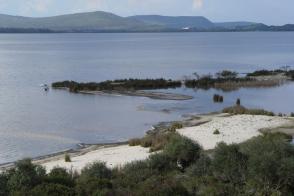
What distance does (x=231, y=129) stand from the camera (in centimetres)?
3622

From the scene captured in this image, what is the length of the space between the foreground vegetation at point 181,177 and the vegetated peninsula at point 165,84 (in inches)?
1508

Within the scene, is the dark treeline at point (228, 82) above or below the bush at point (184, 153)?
below

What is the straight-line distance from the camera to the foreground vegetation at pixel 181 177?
56.1 ft

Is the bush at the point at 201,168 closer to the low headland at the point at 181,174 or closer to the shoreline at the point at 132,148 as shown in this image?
the low headland at the point at 181,174

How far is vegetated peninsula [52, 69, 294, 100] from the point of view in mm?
63844

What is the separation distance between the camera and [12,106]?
5622 centimetres

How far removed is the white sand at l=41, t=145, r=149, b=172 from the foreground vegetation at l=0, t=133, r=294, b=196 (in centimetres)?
489

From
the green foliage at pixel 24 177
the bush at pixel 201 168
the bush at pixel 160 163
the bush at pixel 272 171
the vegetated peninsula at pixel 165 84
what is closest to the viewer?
the green foliage at pixel 24 177

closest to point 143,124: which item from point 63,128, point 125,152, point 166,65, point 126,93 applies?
point 63,128

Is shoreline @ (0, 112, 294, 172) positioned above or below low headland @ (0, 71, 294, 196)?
below

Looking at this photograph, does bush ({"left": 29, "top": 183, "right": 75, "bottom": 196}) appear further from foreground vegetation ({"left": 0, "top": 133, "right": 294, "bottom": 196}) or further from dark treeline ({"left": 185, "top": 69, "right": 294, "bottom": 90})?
dark treeline ({"left": 185, "top": 69, "right": 294, "bottom": 90})

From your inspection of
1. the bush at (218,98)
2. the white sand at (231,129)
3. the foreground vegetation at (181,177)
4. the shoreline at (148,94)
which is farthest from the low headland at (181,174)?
the shoreline at (148,94)

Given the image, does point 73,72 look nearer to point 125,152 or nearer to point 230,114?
point 230,114

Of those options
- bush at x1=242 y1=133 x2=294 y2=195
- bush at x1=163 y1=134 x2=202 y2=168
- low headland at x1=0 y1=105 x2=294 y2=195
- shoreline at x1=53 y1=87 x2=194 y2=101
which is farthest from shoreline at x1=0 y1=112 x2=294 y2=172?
shoreline at x1=53 y1=87 x2=194 y2=101
